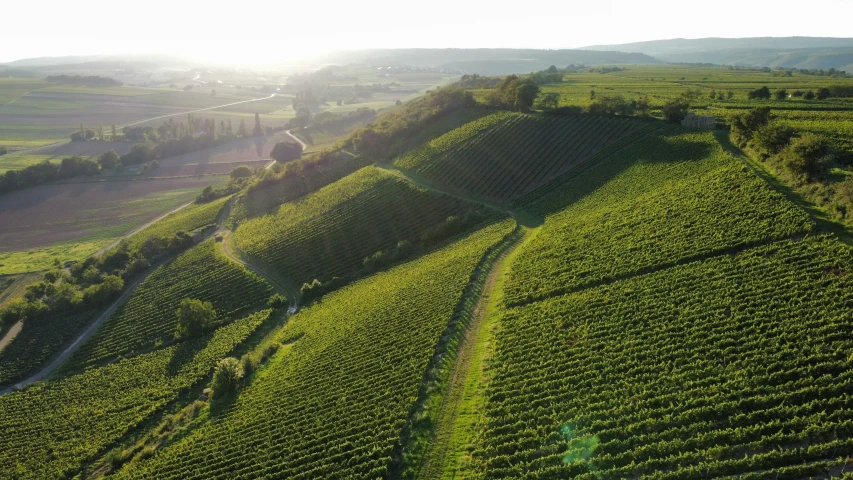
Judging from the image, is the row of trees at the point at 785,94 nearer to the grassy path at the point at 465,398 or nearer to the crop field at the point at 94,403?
the grassy path at the point at 465,398

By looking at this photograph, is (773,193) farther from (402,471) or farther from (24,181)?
(24,181)

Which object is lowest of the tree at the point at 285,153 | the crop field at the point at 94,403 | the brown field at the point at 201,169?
the crop field at the point at 94,403

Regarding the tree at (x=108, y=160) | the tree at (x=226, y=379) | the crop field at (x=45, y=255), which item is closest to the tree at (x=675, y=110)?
the tree at (x=226, y=379)

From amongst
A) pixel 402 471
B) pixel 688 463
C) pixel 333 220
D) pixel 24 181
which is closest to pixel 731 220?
pixel 688 463

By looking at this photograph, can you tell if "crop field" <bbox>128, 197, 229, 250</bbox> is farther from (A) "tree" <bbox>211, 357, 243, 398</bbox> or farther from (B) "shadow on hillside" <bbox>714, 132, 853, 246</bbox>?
(B) "shadow on hillside" <bbox>714, 132, 853, 246</bbox>

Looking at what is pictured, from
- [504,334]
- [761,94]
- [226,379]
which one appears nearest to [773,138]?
[504,334]

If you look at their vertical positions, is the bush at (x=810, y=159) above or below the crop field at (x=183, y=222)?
above

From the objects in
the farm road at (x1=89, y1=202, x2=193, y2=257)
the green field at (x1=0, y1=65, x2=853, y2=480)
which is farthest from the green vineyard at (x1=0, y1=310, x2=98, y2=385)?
the farm road at (x1=89, y1=202, x2=193, y2=257)
